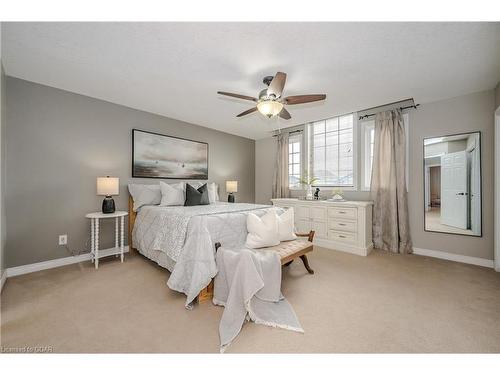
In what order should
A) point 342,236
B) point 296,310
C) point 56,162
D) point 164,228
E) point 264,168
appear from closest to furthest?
point 296,310, point 164,228, point 56,162, point 342,236, point 264,168

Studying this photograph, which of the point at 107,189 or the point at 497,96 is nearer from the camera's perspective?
the point at 497,96

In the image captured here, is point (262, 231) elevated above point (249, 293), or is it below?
above

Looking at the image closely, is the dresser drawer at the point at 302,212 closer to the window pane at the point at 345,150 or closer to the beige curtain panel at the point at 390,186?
the beige curtain panel at the point at 390,186

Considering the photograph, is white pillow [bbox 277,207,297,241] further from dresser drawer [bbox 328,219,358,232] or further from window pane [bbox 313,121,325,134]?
window pane [bbox 313,121,325,134]

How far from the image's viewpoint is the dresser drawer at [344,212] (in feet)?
11.6

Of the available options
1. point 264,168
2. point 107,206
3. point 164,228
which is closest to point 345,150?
point 264,168

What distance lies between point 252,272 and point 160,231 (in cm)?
150

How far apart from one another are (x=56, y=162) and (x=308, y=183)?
4.32 m

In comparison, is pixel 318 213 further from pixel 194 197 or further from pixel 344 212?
pixel 194 197

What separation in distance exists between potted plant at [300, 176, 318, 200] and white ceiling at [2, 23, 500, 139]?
1.79m

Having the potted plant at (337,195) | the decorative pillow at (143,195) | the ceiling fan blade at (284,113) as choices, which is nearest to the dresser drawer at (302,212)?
the potted plant at (337,195)

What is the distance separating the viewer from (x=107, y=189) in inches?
114

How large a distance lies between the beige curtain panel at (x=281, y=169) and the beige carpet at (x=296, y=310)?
249 centimetres

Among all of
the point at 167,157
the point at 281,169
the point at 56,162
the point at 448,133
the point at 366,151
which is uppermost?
the point at 448,133
